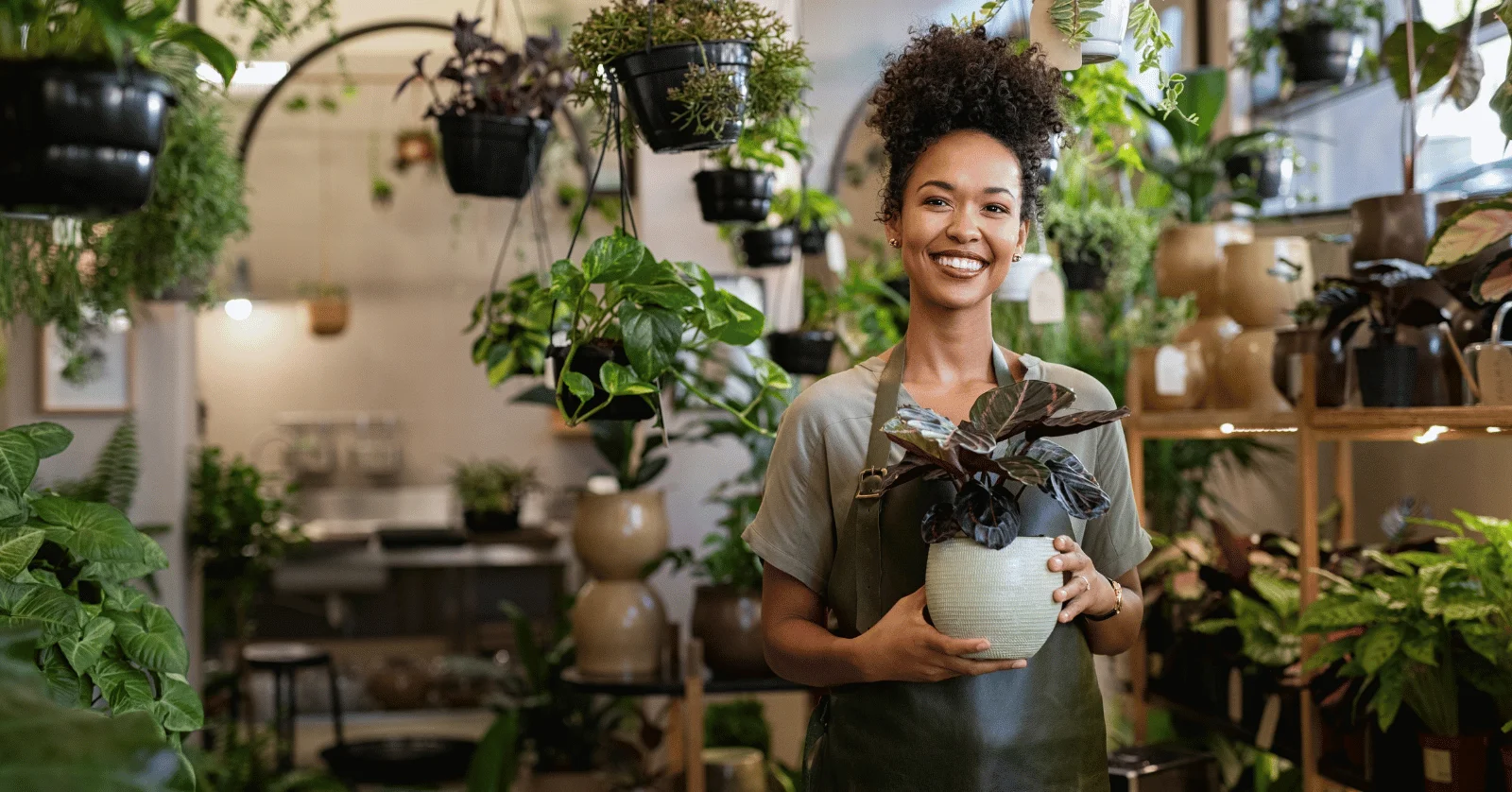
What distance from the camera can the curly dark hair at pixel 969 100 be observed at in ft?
4.68

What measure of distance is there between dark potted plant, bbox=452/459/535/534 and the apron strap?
16.8 feet

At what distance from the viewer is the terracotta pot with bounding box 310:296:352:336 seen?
755 cm

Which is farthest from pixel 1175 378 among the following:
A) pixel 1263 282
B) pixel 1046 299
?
pixel 1046 299

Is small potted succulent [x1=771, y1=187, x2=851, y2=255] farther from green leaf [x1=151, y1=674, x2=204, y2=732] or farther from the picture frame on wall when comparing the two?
the picture frame on wall

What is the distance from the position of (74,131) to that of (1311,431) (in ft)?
6.71

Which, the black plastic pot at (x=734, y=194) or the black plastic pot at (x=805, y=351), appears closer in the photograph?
the black plastic pot at (x=734, y=194)

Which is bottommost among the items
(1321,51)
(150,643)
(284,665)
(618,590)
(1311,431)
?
(284,665)

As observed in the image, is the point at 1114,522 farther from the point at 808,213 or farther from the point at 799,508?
the point at 808,213

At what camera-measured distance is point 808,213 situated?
131 inches

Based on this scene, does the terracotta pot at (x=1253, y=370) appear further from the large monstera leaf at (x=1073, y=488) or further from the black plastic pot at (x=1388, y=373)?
the large monstera leaf at (x=1073, y=488)

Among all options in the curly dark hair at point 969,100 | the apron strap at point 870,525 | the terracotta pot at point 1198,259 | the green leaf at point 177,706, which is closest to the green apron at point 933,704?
the apron strap at point 870,525

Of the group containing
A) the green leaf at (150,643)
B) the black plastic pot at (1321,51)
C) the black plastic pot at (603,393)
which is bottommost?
the green leaf at (150,643)

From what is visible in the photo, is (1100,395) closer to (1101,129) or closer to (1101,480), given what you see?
(1101,480)

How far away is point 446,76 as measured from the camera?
8.46ft
